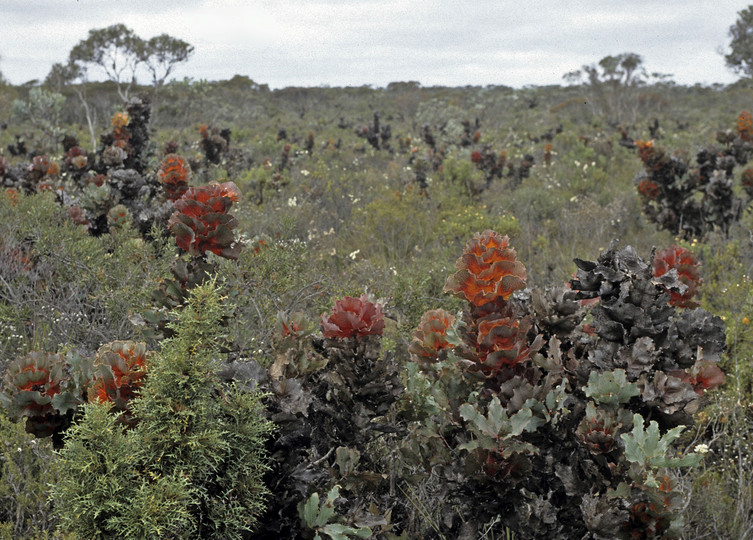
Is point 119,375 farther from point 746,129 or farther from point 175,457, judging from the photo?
point 746,129

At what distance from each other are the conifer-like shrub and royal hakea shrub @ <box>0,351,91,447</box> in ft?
0.61

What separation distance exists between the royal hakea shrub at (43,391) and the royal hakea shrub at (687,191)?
279 inches

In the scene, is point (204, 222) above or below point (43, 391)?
above

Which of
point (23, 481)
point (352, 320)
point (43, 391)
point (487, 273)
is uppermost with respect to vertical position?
point (487, 273)

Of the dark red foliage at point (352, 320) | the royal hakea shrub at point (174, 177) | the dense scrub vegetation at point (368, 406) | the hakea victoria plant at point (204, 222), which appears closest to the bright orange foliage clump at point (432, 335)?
the dense scrub vegetation at point (368, 406)

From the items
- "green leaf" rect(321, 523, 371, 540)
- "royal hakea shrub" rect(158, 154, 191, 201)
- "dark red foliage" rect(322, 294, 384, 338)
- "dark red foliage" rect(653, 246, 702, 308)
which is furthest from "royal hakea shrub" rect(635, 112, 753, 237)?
"green leaf" rect(321, 523, 371, 540)

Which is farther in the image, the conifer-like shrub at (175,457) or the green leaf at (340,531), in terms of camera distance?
the green leaf at (340,531)

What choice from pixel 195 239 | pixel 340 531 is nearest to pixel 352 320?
pixel 340 531

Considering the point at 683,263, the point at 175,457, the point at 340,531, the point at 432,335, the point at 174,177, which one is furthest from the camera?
the point at 174,177

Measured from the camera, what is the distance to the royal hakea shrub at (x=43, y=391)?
5.96 ft

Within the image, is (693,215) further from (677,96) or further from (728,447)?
(677,96)

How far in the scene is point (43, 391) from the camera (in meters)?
1.86

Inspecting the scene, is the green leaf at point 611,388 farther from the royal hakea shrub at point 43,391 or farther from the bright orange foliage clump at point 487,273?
the royal hakea shrub at point 43,391

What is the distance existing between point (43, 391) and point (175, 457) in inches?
24.5
